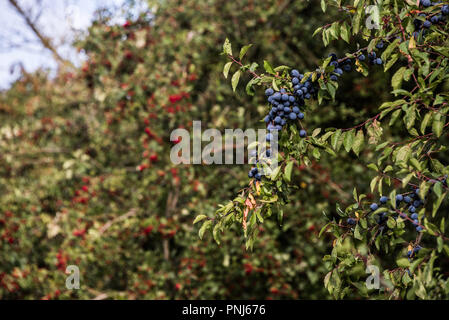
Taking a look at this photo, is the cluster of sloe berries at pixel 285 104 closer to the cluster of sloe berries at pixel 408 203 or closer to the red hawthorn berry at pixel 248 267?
the cluster of sloe berries at pixel 408 203

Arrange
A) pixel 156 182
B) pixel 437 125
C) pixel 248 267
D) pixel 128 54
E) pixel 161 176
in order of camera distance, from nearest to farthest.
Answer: pixel 437 125 < pixel 248 267 < pixel 161 176 < pixel 156 182 < pixel 128 54

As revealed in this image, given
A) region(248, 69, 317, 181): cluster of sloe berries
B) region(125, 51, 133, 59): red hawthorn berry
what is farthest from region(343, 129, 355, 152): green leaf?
region(125, 51, 133, 59): red hawthorn berry

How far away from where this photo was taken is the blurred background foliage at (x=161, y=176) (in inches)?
123

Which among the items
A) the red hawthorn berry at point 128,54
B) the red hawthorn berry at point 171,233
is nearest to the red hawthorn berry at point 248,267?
the red hawthorn berry at point 171,233

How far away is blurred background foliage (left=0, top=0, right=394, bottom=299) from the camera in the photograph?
3117 millimetres

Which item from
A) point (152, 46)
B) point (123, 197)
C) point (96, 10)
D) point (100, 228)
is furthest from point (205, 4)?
point (100, 228)

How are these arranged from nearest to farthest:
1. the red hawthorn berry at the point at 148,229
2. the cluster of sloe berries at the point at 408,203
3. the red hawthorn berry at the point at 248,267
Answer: the cluster of sloe berries at the point at 408,203
the red hawthorn berry at the point at 248,267
the red hawthorn berry at the point at 148,229

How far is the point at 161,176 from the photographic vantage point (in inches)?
128

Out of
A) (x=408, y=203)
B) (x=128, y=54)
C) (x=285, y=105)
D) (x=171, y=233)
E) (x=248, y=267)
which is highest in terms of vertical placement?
(x=128, y=54)

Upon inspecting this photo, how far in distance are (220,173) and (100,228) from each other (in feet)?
3.44

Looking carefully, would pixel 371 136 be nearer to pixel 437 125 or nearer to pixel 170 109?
pixel 437 125

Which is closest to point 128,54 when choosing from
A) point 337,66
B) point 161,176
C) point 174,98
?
point 174,98

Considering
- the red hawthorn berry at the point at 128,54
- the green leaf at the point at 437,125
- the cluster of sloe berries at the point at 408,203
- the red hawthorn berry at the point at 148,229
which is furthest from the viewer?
the red hawthorn berry at the point at 128,54

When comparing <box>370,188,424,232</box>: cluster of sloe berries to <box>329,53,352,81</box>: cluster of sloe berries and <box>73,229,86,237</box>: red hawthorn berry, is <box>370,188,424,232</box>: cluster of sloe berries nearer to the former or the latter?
<box>329,53,352,81</box>: cluster of sloe berries
